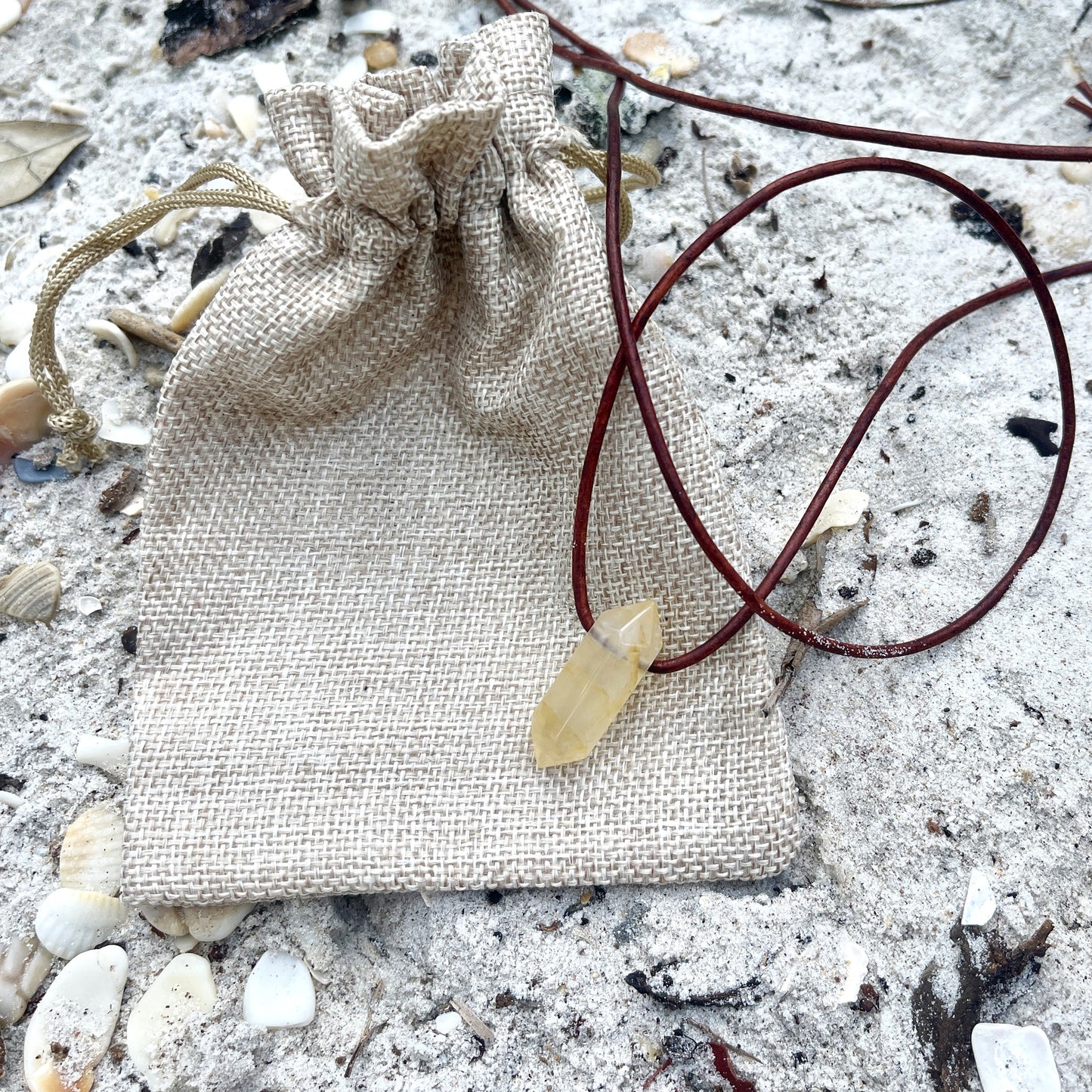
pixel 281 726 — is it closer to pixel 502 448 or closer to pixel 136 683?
pixel 136 683

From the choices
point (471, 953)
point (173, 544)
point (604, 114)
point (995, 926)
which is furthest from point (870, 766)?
point (604, 114)

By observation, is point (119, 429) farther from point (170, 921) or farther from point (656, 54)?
point (656, 54)

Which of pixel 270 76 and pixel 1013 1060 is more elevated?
pixel 270 76

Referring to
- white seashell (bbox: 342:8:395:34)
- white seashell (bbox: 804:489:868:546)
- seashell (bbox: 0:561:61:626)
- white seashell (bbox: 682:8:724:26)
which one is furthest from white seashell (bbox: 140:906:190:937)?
white seashell (bbox: 682:8:724:26)

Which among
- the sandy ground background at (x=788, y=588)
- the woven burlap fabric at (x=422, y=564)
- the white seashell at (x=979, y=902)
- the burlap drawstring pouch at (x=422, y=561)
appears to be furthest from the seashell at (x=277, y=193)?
the white seashell at (x=979, y=902)

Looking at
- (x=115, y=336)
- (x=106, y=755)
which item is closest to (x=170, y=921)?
(x=106, y=755)

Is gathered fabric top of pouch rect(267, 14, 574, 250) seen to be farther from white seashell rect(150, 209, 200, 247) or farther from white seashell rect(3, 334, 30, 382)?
white seashell rect(3, 334, 30, 382)
